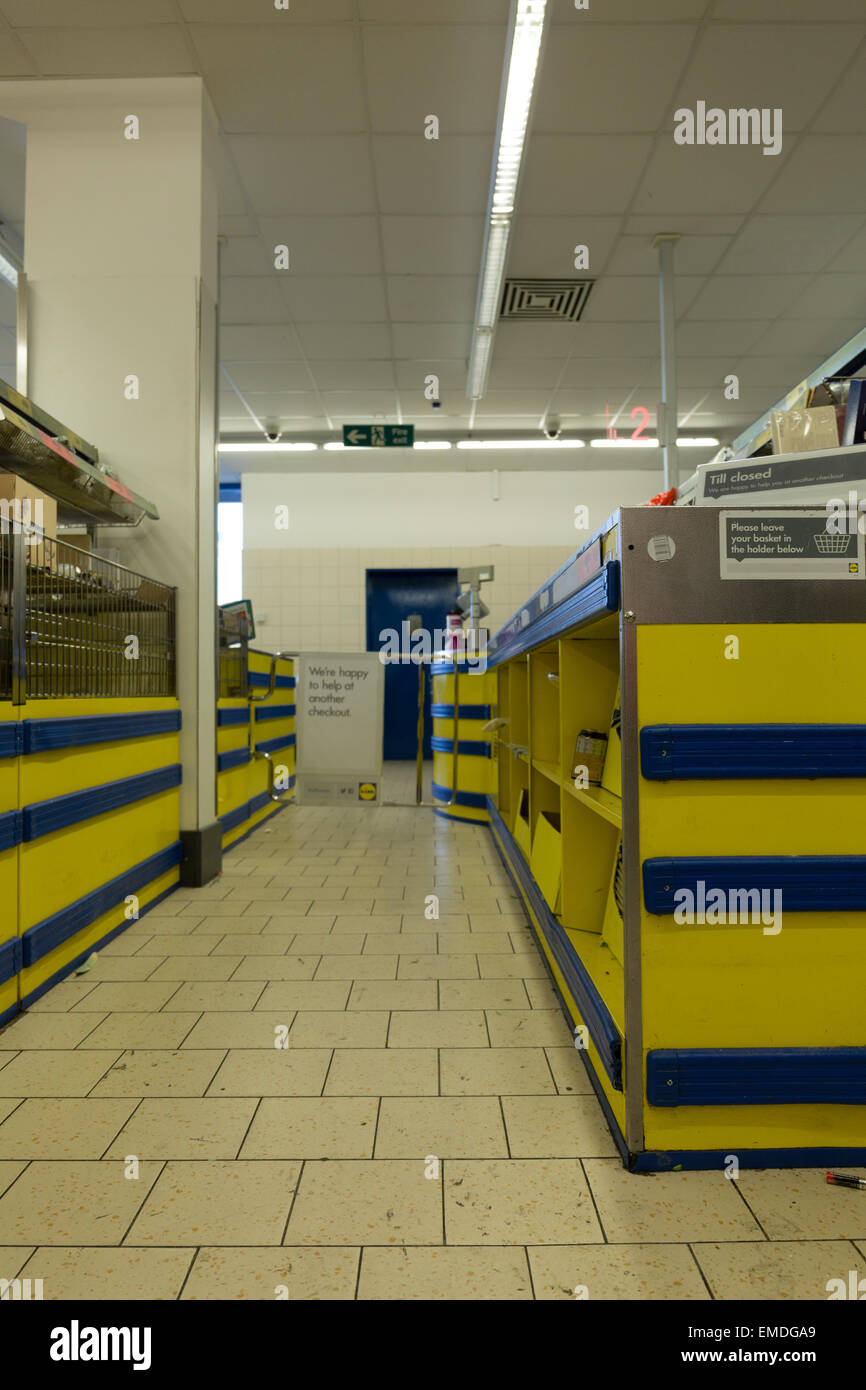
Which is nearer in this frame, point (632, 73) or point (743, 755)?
point (743, 755)

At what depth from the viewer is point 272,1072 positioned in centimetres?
176

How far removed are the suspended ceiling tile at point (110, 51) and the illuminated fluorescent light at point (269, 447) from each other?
16.7 ft

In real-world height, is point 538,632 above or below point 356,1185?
above

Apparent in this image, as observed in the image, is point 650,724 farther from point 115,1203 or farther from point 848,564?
point 115,1203

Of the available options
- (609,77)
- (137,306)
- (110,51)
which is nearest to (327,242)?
(110,51)

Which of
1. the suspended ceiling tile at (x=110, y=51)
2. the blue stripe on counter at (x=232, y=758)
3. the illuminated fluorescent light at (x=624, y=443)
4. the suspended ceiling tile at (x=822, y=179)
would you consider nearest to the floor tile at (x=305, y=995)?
the blue stripe on counter at (x=232, y=758)

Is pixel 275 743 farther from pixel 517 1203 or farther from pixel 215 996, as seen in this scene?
pixel 517 1203

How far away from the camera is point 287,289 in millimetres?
5406

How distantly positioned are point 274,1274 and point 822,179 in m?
5.58

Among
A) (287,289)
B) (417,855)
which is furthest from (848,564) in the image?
(287,289)

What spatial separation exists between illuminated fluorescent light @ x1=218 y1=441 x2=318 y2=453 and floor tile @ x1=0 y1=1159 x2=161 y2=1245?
8221 millimetres

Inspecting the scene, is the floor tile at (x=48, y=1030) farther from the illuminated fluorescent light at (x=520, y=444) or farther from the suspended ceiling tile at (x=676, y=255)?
the illuminated fluorescent light at (x=520, y=444)
